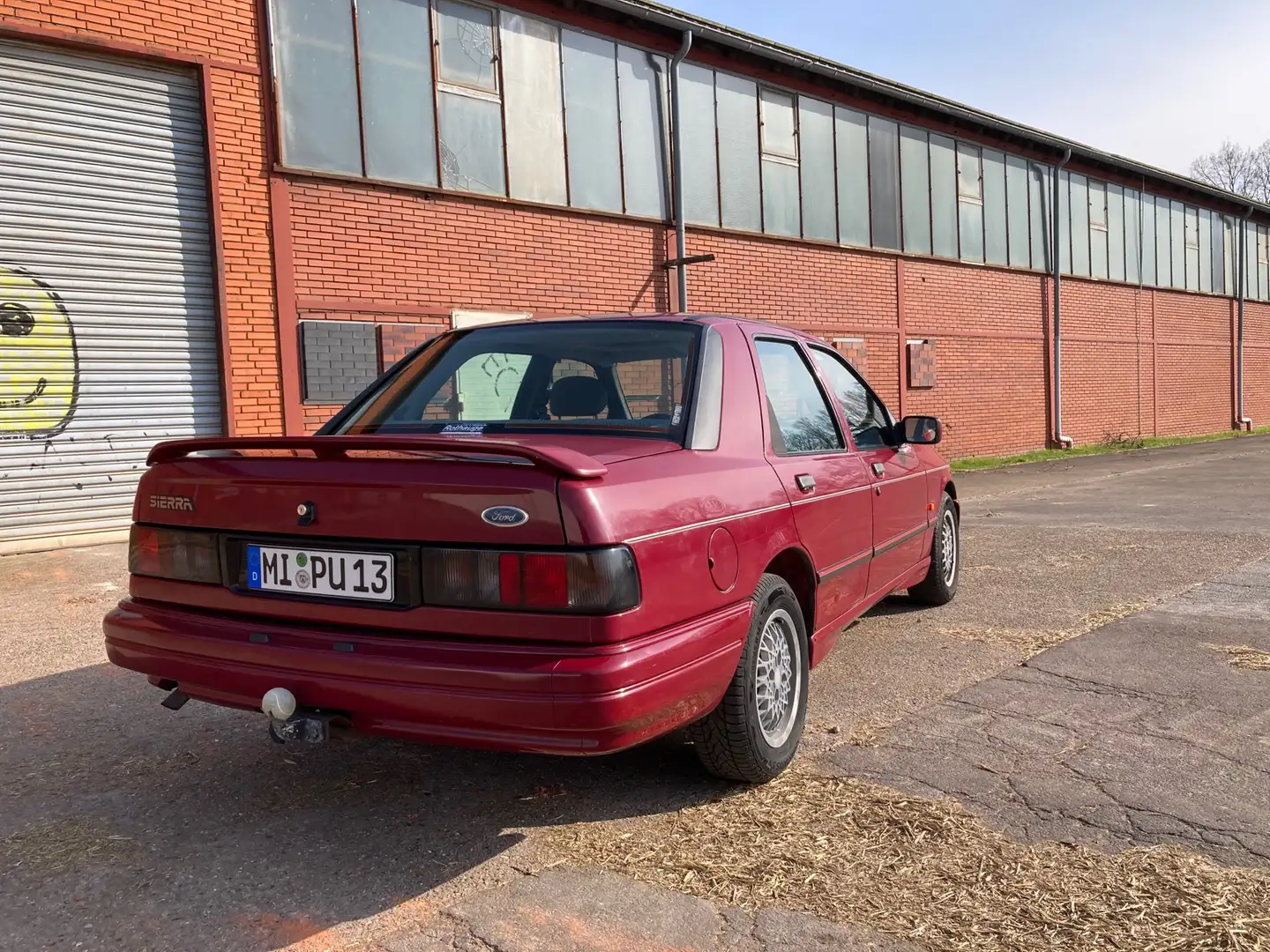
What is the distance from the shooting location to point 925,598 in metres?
5.92

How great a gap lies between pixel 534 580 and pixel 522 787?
1.06 m

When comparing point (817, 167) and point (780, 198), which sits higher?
point (817, 167)

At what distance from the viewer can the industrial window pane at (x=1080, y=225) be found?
2080cm

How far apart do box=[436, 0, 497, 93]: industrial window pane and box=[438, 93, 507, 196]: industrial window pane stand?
207 mm

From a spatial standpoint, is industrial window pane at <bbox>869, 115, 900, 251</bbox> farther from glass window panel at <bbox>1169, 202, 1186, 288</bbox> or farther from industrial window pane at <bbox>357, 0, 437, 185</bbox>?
glass window panel at <bbox>1169, 202, 1186, 288</bbox>

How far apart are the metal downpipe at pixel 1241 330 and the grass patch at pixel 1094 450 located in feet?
1.87

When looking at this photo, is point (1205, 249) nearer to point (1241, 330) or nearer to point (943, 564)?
point (1241, 330)

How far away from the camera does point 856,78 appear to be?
15.4 meters

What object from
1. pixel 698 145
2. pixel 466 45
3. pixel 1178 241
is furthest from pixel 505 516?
pixel 1178 241

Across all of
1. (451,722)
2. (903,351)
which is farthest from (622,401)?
(903,351)

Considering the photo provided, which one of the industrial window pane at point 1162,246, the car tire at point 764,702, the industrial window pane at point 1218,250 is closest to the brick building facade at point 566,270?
the industrial window pane at point 1162,246

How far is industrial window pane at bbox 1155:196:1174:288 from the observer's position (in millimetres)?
23719

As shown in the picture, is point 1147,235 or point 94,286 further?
point 1147,235

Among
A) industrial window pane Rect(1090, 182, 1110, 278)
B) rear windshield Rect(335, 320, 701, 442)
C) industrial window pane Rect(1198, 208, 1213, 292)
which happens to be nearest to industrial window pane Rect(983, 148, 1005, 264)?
industrial window pane Rect(1090, 182, 1110, 278)
